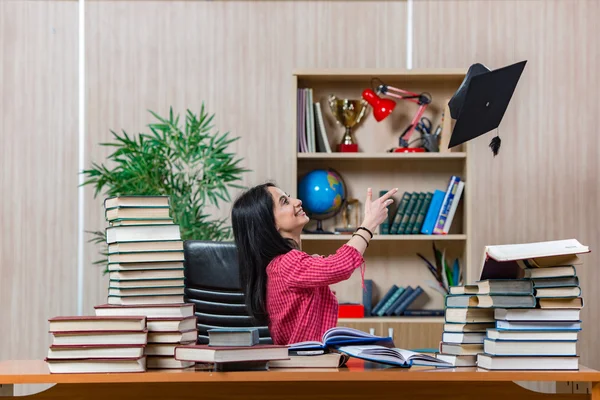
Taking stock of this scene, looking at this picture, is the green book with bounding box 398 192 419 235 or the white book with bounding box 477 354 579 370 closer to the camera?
the white book with bounding box 477 354 579 370

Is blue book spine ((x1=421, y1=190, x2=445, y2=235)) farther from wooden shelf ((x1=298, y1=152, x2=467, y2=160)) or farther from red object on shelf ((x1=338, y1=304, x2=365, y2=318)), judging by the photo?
red object on shelf ((x1=338, y1=304, x2=365, y2=318))

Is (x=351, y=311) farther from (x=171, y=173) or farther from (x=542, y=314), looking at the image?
(x=542, y=314)

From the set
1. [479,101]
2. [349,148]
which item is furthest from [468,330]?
[349,148]

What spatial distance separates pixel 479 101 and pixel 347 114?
152cm

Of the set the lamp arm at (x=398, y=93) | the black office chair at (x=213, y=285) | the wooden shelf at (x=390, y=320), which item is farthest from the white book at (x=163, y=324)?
the lamp arm at (x=398, y=93)

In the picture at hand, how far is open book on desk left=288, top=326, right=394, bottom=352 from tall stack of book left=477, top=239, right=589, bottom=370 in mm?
289

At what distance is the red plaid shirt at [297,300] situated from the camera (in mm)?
2346

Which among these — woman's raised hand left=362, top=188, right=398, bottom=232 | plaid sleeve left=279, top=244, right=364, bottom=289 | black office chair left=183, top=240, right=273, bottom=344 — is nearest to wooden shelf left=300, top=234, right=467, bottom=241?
black office chair left=183, top=240, right=273, bottom=344

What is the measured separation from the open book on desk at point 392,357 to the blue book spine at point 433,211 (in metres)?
2.33

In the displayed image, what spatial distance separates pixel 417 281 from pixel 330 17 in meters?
1.59

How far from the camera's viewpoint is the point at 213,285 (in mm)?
2996

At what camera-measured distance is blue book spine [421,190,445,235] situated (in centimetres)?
418

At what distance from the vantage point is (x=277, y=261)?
2.48 meters

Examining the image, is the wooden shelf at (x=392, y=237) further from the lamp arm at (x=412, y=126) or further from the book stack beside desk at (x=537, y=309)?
the book stack beside desk at (x=537, y=309)
